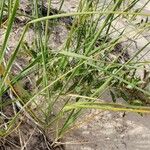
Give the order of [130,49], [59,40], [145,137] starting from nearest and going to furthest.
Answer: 1. [145,137]
2. [59,40]
3. [130,49]

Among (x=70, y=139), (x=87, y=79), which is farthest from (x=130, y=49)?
(x=70, y=139)

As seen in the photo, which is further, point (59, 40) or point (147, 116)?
point (59, 40)

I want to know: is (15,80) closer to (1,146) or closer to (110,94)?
(1,146)

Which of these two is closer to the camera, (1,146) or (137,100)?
(1,146)

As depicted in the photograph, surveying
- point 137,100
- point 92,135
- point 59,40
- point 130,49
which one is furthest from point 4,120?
point 130,49

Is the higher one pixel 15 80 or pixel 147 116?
pixel 15 80

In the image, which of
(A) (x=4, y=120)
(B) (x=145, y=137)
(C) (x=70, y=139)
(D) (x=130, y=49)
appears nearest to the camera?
(A) (x=4, y=120)

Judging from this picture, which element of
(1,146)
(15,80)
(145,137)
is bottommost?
(145,137)

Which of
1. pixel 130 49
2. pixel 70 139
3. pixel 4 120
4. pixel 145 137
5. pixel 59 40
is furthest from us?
pixel 130 49

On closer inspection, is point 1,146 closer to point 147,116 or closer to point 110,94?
point 110,94
